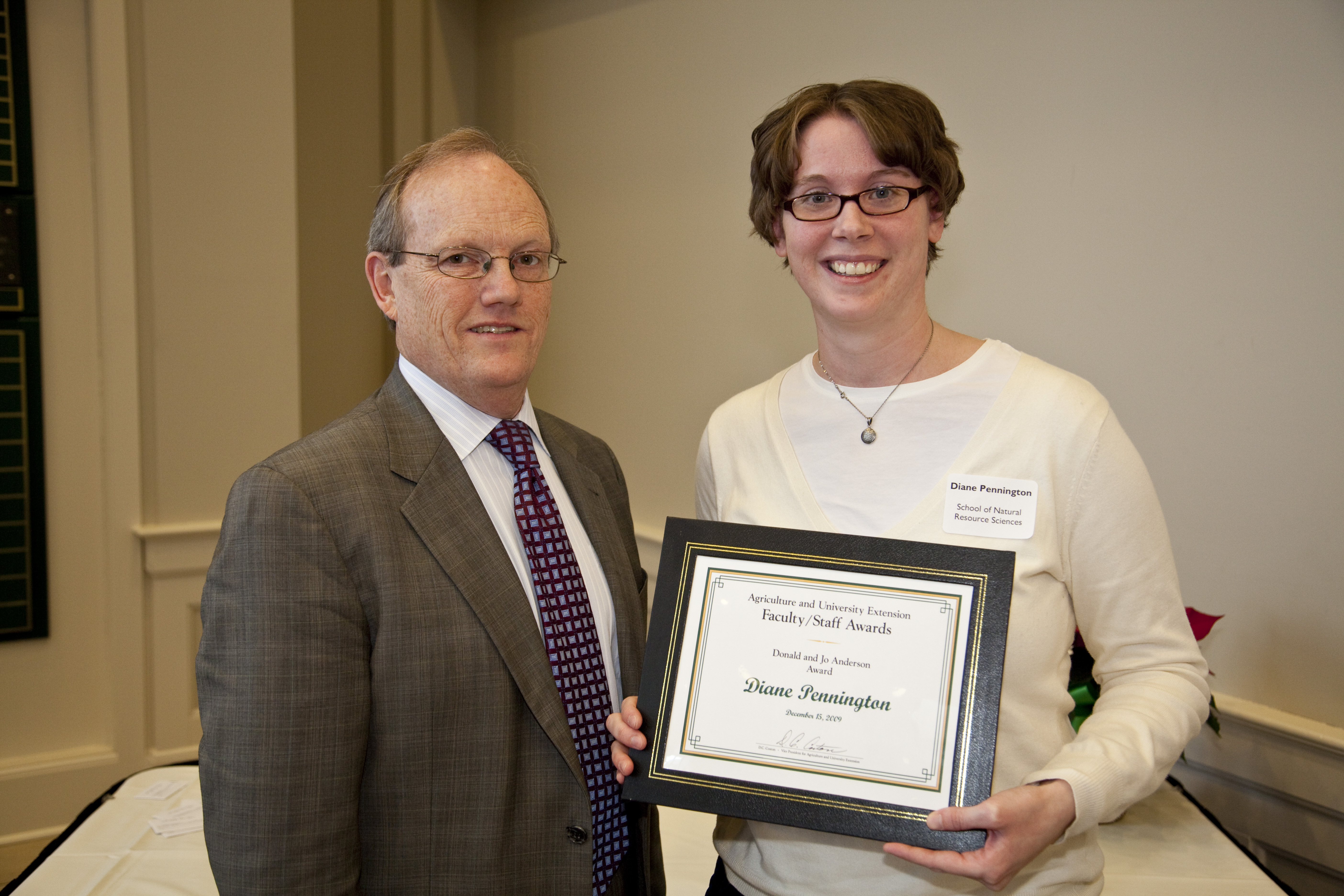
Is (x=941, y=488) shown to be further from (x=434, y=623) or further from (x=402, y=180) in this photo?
(x=402, y=180)

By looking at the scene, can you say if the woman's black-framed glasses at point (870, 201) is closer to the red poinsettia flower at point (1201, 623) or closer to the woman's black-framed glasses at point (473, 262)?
the woman's black-framed glasses at point (473, 262)

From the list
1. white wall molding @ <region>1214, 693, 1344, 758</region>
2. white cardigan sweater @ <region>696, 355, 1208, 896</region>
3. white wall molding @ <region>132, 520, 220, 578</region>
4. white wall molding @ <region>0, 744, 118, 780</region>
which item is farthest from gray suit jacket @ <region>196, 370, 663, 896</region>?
white wall molding @ <region>0, 744, 118, 780</region>

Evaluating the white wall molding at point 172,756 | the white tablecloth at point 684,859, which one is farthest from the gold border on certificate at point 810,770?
the white wall molding at point 172,756

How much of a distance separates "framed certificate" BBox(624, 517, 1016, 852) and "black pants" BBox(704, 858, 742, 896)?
32 cm

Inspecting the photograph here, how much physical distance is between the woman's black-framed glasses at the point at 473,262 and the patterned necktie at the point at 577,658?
34 cm

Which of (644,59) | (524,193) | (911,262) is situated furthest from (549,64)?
(911,262)

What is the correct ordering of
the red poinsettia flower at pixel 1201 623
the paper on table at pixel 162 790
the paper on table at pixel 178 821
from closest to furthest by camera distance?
1. the red poinsettia flower at pixel 1201 623
2. the paper on table at pixel 178 821
3. the paper on table at pixel 162 790

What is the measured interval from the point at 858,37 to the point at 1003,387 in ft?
7.13

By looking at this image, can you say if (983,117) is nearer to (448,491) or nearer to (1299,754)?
(1299,754)

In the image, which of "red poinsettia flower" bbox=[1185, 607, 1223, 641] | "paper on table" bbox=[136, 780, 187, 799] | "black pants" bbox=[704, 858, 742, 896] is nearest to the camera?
"black pants" bbox=[704, 858, 742, 896]

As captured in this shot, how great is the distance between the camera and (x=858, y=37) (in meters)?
3.14

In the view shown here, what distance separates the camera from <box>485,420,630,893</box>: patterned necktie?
1.45 m
